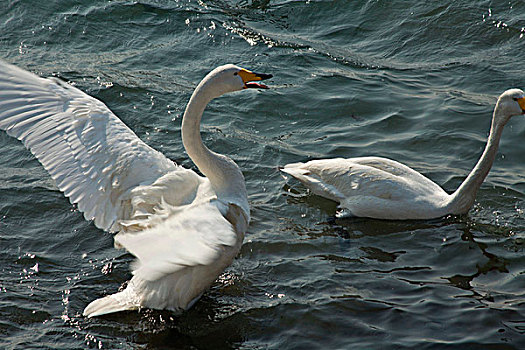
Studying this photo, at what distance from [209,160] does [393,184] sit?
2303 mm

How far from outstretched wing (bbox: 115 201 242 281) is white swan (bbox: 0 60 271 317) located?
0.99m

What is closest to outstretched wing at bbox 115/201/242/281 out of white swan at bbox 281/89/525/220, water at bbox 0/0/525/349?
water at bbox 0/0/525/349

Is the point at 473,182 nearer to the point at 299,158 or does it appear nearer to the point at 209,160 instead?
the point at 299,158

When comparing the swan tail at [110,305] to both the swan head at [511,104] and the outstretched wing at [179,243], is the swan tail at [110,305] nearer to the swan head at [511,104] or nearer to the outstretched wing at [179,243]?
the outstretched wing at [179,243]

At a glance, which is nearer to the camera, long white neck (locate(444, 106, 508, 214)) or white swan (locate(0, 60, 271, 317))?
white swan (locate(0, 60, 271, 317))

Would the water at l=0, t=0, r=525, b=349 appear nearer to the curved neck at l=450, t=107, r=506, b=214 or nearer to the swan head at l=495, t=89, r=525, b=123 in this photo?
the curved neck at l=450, t=107, r=506, b=214

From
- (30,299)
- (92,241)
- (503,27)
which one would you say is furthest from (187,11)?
(30,299)

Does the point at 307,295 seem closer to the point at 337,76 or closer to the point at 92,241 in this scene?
the point at 92,241

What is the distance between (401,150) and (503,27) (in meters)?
3.58

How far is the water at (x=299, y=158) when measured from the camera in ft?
18.3

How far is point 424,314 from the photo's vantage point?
18.3ft

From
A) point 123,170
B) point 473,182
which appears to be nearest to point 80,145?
point 123,170

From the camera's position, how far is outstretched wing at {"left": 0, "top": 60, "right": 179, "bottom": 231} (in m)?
5.61

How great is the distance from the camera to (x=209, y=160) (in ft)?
19.0
